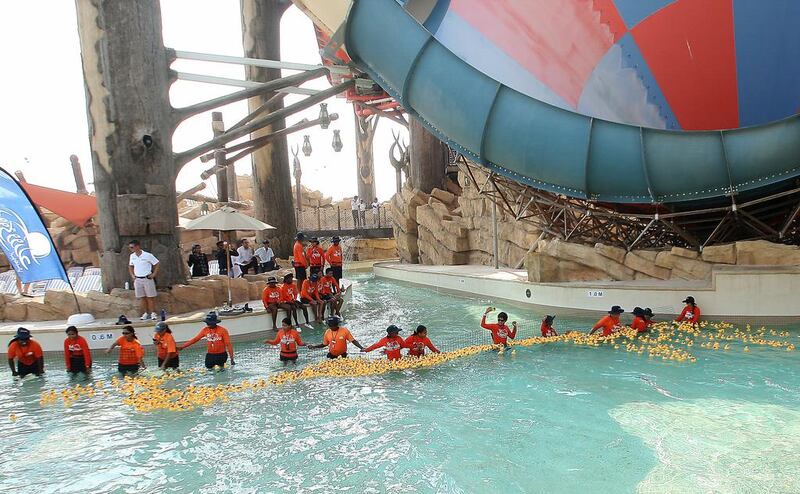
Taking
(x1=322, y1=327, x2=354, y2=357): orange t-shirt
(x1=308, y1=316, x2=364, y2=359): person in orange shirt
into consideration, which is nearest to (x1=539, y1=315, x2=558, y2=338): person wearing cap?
(x1=308, y1=316, x2=364, y2=359): person in orange shirt

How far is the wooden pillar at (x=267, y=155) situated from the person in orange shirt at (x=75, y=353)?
423 inches

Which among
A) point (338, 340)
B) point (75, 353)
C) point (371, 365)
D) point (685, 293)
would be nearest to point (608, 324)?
point (685, 293)

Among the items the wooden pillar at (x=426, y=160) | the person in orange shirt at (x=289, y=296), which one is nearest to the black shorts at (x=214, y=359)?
the person in orange shirt at (x=289, y=296)

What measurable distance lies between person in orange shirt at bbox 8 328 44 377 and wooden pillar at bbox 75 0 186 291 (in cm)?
296

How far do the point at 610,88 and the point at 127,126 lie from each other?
1038 centimetres

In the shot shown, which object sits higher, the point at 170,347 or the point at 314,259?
the point at 314,259

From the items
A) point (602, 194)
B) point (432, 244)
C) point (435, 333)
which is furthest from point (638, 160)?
point (432, 244)

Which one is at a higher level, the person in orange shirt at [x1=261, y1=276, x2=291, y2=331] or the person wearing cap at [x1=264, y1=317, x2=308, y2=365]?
the person in orange shirt at [x1=261, y1=276, x2=291, y2=331]

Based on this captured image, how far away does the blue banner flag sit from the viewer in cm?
1051

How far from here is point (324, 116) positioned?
15.4m

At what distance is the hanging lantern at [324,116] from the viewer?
605 inches

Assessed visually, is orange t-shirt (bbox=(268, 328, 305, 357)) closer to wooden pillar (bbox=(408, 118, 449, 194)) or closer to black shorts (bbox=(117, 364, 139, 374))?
black shorts (bbox=(117, 364, 139, 374))

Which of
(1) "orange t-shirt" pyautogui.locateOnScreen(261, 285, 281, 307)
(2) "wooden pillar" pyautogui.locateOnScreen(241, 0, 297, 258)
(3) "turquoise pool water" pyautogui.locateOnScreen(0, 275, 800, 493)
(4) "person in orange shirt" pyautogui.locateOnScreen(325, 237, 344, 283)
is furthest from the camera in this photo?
(2) "wooden pillar" pyautogui.locateOnScreen(241, 0, 297, 258)

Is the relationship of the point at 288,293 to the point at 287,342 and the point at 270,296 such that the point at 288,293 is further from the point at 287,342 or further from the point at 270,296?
the point at 287,342
